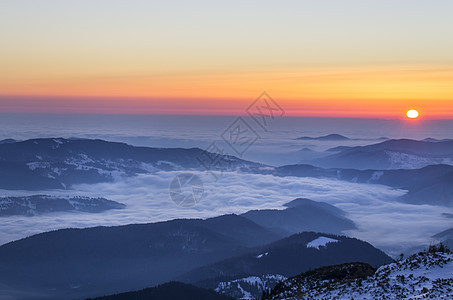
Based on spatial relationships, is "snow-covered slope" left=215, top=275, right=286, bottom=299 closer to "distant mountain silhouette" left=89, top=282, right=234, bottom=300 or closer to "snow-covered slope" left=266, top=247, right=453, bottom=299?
"distant mountain silhouette" left=89, top=282, right=234, bottom=300

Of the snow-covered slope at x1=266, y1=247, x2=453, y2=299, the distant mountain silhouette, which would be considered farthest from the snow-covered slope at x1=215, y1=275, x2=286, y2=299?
the snow-covered slope at x1=266, y1=247, x2=453, y2=299

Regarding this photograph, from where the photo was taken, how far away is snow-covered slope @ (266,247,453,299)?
166 feet

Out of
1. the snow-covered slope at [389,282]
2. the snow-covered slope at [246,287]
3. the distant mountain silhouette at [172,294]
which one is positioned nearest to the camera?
the snow-covered slope at [389,282]

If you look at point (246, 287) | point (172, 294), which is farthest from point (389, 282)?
point (246, 287)

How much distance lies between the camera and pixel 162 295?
458 feet

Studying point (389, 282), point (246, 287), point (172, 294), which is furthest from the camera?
point (246, 287)

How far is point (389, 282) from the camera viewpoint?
54.7 m

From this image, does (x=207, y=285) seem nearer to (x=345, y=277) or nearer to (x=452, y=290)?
(x=345, y=277)

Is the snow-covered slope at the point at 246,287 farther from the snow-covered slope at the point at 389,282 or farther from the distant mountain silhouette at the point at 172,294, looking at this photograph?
the snow-covered slope at the point at 389,282

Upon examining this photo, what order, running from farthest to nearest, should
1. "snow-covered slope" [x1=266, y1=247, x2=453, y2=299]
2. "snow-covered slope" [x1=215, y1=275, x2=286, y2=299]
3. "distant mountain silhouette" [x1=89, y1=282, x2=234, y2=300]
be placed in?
"snow-covered slope" [x1=215, y1=275, x2=286, y2=299], "distant mountain silhouette" [x1=89, y1=282, x2=234, y2=300], "snow-covered slope" [x1=266, y1=247, x2=453, y2=299]

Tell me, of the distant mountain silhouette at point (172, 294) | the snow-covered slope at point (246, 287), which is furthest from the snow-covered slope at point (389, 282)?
the snow-covered slope at point (246, 287)

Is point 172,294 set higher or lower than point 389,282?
lower

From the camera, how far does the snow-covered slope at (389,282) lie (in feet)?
166

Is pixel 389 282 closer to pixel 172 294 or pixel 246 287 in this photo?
pixel 172 294
